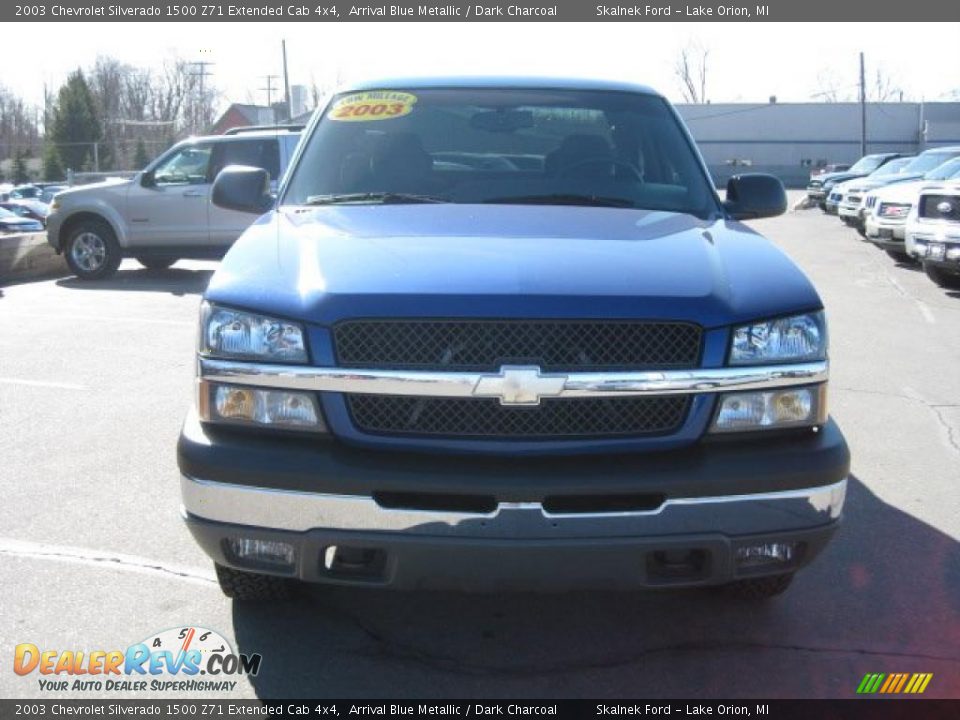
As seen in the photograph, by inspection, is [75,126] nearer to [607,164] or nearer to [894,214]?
[894,214]

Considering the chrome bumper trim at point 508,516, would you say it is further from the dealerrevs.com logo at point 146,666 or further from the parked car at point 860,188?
the parked car at point 860,188

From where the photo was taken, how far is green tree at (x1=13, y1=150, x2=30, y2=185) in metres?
62.7

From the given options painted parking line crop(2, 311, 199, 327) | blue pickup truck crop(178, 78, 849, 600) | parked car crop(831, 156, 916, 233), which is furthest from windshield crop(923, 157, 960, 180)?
blue pickup truck crop(178, 78, 849, 600)

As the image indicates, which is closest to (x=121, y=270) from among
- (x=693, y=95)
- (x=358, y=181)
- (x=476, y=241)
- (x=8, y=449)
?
(x=8, y=449)

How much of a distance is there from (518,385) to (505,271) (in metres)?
0.38

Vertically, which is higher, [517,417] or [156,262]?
[517,417]

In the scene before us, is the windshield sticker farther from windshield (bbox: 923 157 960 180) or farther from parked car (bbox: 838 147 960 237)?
parked car (bbox: 838 147 960 237)

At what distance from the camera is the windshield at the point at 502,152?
4.41 metres

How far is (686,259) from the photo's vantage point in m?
3.44

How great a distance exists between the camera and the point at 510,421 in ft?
10.1

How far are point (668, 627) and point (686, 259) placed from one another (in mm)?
1263

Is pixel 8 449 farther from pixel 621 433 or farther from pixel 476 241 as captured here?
pixel 621 433

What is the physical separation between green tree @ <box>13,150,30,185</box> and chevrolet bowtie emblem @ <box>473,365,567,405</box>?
65137mm

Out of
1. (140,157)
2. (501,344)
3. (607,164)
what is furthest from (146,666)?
(140,157)
